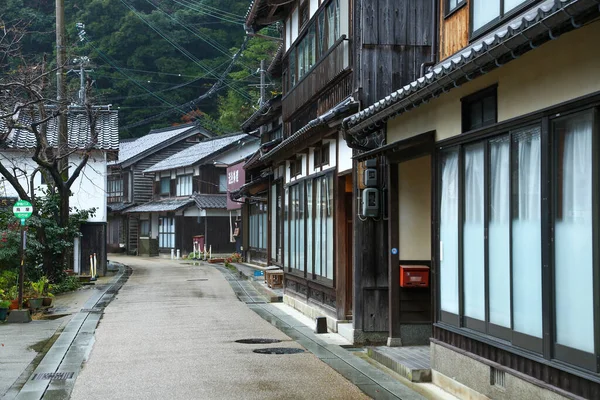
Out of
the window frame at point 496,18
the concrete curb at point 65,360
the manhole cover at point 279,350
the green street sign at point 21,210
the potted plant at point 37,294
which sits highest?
the window frame at point 496,18

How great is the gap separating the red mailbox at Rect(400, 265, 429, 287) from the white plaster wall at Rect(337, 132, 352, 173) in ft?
8.65

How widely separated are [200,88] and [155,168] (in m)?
12.9

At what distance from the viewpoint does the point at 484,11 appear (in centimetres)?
902

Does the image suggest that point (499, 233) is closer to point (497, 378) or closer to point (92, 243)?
point (497, 378)

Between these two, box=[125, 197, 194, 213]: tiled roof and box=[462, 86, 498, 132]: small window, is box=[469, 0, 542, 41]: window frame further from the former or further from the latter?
box=[125, 197, 194, 213]: tiled roof

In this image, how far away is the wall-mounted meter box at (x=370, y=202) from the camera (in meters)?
12.4

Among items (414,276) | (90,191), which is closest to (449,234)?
(414,276)

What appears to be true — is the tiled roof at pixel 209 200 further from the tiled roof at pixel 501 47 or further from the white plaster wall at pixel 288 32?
the tiled roof at pixel 501 47

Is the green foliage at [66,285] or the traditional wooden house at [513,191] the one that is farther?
the green foliage at [66,285]

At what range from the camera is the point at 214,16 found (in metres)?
62.1

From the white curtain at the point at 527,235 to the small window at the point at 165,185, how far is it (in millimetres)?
47461

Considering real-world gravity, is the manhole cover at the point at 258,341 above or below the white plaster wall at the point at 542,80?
below

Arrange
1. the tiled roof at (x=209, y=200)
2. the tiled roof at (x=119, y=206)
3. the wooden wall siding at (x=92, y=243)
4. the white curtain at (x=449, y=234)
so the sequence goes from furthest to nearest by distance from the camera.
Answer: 1. the tiled roof at (x=119, y=206)
2. the tiled roof at (x=209, y=200)
3. the wooden wall siding at (x=92, y=243)
4. the white curtain at (x=449, y=234)

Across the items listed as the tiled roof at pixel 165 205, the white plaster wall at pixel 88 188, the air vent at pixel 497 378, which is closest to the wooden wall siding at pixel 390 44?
the air vent at pixel 497 378
